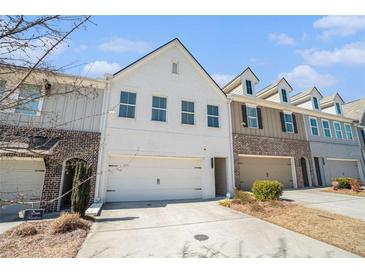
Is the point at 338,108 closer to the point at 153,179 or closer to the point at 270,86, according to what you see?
the point at 270,86

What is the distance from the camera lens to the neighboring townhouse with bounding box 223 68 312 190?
43.8 feet

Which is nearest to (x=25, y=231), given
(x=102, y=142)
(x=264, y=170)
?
(x=102, y=142)

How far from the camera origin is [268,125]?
14.6 meters

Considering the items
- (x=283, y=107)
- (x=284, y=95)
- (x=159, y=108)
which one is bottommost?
(x=159, y=108)

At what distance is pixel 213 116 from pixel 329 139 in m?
12.9

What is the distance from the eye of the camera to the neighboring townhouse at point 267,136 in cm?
1336

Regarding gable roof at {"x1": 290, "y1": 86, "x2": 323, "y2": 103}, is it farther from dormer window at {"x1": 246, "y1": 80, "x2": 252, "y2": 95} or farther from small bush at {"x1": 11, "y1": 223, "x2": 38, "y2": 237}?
small bush at {"x1": 11, "y1": 223, "x2": 38, "y2": 237}

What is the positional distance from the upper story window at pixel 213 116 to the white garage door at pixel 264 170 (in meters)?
3.32

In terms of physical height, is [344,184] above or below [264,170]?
below

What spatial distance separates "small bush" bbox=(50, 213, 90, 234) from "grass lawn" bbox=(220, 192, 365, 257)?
6.23 m

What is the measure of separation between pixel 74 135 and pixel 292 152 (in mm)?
15576

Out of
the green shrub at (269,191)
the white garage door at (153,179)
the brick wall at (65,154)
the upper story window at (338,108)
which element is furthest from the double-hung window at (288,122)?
the brick wall at (65,154)

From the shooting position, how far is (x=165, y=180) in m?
10.8
